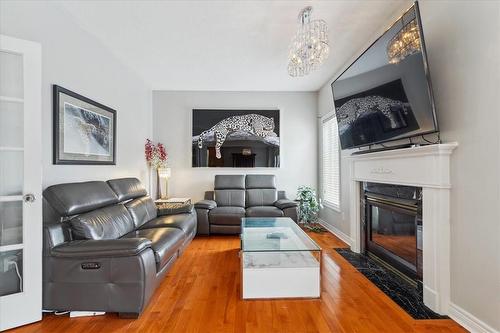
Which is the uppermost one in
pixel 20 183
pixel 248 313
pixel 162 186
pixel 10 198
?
pixel 20 183

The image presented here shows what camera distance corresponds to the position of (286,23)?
2.70m

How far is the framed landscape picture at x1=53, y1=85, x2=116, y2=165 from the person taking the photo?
246 centimetres

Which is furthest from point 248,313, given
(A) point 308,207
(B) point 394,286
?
(A) point 308,207

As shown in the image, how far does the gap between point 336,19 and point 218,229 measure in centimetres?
338

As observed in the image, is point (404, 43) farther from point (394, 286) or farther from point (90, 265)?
point (90, 265)

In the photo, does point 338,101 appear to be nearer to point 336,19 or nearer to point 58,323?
point 336,19

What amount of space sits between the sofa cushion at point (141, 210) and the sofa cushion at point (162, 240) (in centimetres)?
25

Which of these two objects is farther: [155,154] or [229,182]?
[229,182]

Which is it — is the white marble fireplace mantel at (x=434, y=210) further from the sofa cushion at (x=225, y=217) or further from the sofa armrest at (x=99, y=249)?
the sofa cushion at (x=225, y=217)

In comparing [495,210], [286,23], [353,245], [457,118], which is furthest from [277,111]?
[495,210]

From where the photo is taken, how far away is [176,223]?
3.04 metres

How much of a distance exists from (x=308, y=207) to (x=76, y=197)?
3.53 metres

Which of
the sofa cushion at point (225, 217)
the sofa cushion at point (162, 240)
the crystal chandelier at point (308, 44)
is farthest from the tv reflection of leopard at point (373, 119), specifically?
the sofa cushion at point (162, 240)

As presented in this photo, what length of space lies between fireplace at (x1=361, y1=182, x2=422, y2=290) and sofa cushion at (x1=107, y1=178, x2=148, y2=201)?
304 cm
